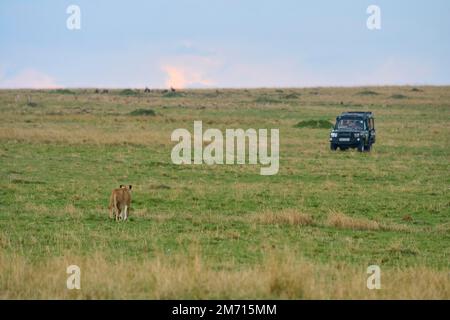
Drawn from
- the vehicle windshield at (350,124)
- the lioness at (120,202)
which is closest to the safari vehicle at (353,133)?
the vehicle windshield at (350,124)

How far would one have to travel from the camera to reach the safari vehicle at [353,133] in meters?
40.8

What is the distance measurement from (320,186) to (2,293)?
17412mm

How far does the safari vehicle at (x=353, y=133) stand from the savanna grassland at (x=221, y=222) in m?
0.92

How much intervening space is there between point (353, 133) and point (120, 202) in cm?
2450

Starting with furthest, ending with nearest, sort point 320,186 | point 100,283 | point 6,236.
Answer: point 320,186 → point 6,236 → point 100,283

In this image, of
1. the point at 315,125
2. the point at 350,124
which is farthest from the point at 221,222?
the point at 315,125

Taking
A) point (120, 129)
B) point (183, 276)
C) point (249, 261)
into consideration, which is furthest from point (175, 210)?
point (120, 129)

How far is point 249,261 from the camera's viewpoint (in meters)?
13.8

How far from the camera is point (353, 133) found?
40.8 meters

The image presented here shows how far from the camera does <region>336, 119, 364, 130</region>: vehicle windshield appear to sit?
41281 mm

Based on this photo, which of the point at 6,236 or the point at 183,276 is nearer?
the point at 183,276

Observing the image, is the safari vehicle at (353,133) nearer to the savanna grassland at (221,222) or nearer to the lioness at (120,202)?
the savanna grassland at (221,222)

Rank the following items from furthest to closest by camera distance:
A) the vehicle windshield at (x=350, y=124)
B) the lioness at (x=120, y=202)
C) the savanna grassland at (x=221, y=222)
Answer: the vehicle windshield at (x=350, y=124) → the lioness at (x=120, y=202) → the savanna grassland at (x=221, y=222)

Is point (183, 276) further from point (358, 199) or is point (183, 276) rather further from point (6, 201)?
point (358, 199)
